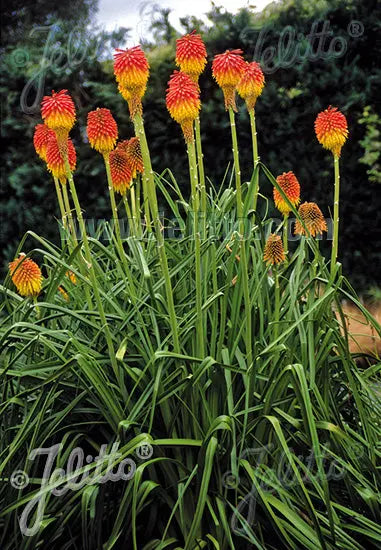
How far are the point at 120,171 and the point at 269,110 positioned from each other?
3634 mm

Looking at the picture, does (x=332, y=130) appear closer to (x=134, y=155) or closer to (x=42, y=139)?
(x=134, y=155)

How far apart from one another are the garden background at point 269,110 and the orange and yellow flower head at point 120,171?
3.24m

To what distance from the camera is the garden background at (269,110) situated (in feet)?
21.4

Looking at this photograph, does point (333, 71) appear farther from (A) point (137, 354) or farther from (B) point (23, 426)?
(B) point (23, 426)

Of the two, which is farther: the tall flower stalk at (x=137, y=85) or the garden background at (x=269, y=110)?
the garden background at (x=269, y=110)

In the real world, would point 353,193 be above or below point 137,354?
below

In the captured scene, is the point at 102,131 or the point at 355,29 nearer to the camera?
the point at 102,131

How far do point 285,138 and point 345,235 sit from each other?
0.98 metres

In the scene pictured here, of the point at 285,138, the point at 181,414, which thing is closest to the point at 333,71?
the point at 285,138

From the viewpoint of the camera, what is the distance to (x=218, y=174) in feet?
21.7

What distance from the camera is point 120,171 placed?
10.5ft

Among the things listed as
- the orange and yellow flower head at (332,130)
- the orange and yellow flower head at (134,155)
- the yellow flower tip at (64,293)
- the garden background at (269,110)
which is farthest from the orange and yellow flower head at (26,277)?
the garden background at (269,110)

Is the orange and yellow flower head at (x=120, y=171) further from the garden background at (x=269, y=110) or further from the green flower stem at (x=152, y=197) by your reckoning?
the garden background at (x=269, y=110)

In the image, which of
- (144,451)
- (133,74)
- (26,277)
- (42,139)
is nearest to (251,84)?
(133,74)
